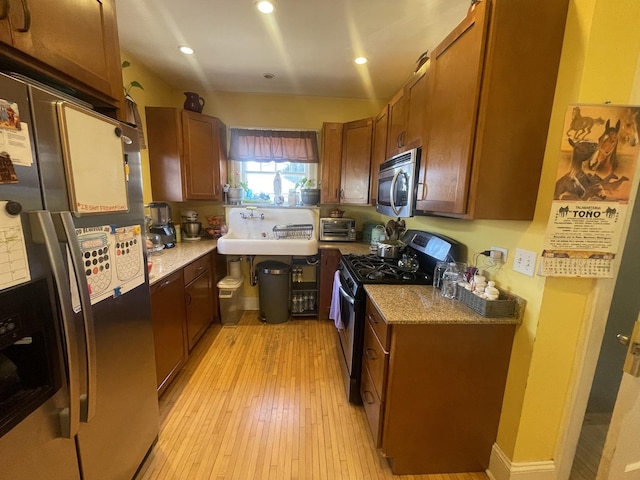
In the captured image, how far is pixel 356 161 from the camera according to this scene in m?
2.93

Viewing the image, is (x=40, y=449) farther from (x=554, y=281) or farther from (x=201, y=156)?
(x=201, y=156)

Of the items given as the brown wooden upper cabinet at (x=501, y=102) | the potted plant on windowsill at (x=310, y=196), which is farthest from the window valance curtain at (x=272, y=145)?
the brown wooden upper cabinet at (x=501, y=102)

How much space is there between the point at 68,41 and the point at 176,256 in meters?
1.61

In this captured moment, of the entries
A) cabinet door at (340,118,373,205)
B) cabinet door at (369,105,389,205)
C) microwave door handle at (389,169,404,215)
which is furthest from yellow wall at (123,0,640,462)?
cabinet door at (340,118,373,205)

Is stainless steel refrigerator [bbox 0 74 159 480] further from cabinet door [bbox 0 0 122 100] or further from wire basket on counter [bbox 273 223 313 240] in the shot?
wire basket on counter [bbox 273 223 313 240]

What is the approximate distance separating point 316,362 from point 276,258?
137 cm

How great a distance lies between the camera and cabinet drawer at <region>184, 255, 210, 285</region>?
2.13 meters

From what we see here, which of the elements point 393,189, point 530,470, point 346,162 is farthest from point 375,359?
point 346,162

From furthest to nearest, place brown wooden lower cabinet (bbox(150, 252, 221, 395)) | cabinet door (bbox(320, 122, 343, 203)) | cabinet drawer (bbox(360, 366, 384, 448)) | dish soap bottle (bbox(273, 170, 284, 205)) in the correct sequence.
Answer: dish soap bottle (bbox(273, 170, 284, 205)), cabinet door (bbox(320, 122, 343, 203)), brown wooden lower cabinet (bbox(150, 252, 221, 395)), cabinet drawer (bbox(360, 366, 384, 448))

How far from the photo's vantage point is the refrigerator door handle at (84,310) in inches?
30.9

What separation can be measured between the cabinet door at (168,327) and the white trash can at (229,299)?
75 cm

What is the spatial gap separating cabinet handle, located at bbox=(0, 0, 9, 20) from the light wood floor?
195 centimetres

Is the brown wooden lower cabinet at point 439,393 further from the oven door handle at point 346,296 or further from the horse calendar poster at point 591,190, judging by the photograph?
the horse calendar poster at point 591,190

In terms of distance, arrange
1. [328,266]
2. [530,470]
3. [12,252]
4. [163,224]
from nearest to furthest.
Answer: [12,252] < [530,470] < [163,224] < [328,266]
